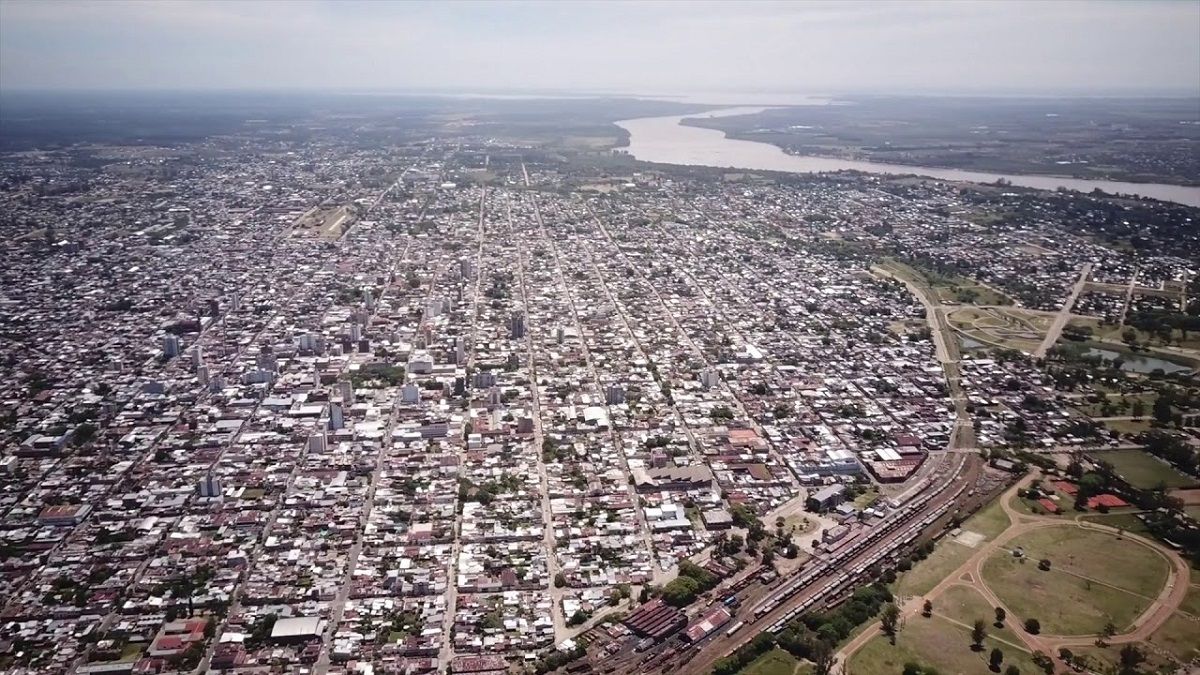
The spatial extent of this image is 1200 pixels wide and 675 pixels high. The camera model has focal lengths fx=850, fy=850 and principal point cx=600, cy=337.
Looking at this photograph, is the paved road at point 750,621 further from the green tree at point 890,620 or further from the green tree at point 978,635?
the green tree at point 978,635

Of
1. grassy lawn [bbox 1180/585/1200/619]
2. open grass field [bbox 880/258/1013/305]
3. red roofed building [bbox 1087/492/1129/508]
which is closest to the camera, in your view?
grassy lawn [bbox 1180/585/1200/619]

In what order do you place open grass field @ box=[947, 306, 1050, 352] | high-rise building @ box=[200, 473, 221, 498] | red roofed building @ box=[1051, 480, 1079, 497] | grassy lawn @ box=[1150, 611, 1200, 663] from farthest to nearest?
open grass field @ box=[947, 306, 1050, 352]
red roofed building @ box=[1051, 480, 1079, 497]
high-rise building @ box=[200, 473, 221, 498]
grassy lawn @ box=[1150, 611, 1200, 663]

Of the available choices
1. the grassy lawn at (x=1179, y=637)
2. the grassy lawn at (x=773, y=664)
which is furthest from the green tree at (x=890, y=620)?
the grassy lawn at (x=1179, y=637)

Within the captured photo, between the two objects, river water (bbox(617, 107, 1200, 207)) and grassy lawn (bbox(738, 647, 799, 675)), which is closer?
grassy lawn (bbox(738, 647, 799, 675))

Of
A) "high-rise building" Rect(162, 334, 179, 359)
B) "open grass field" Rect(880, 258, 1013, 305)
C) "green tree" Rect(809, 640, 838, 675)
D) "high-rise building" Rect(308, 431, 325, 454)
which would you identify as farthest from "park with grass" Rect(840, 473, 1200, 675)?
"high-rise building" Rect(162, 334, 179, 359)

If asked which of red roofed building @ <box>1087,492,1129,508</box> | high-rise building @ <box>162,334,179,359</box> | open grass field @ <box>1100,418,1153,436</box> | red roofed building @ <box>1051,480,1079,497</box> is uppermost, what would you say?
high-rise building @ <box>162,334,179,359</box>

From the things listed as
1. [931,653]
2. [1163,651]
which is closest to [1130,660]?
[1163,651]

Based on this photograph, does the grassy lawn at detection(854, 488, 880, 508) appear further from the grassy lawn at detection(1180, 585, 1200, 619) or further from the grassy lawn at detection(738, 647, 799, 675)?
the grassy lawn at detection(1180, 585, 1200, 619)
